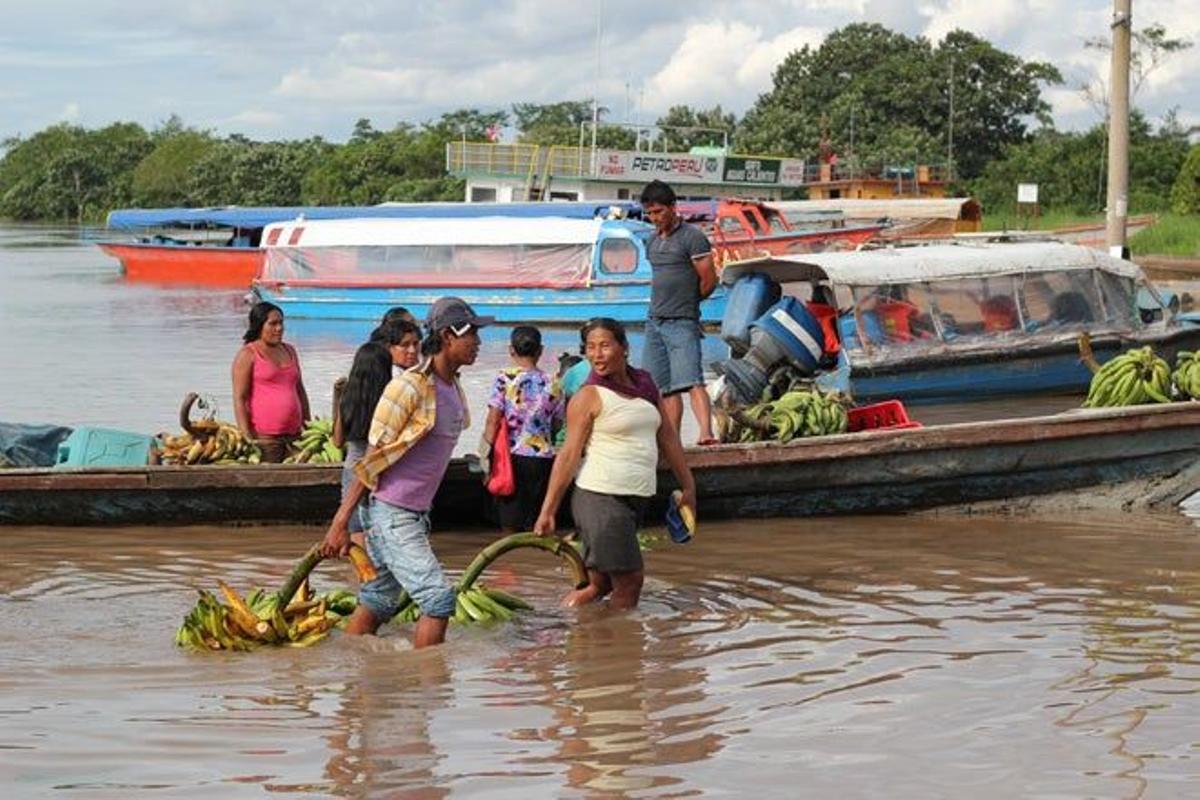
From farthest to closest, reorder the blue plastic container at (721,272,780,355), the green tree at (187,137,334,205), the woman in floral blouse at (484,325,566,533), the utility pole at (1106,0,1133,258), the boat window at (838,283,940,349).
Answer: the green tree at (187,137,334,205) < the utility pole at (1106,0,1133,258) < the boat window at (838,283,940,349) < the blue plastic container at (721,272,780,355) < the woman in floral blouse at (484,325,566,533)

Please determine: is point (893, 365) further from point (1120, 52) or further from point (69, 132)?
point (69, 132)

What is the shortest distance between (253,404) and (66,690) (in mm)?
3712

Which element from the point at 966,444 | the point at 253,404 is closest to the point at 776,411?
the point at 966,444

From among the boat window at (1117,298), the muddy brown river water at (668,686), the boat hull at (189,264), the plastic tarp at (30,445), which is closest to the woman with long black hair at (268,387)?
the muddy brown river water at (668,686)

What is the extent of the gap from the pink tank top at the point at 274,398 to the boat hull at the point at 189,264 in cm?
3033

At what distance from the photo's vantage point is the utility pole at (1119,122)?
61.6 ft

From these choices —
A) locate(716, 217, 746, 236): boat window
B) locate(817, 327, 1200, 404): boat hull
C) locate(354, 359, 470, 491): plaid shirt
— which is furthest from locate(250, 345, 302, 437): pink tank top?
locate(716, 217, 746, 236): boat window

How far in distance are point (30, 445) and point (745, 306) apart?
5.65m

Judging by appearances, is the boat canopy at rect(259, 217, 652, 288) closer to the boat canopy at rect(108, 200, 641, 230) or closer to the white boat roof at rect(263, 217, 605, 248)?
the white boat roof at rect(263, 217, 605, 248)

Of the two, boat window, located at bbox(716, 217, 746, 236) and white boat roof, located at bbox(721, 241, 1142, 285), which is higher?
boat window, located at bbox(716, 217, 746, 236)

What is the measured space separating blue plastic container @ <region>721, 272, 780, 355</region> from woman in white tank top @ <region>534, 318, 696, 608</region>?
20.2 feet

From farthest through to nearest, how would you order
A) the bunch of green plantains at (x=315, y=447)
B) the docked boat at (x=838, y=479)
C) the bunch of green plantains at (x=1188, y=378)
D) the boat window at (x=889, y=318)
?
the boat window at (x=889, y=318) → the bunch of green plantains at (x=1188, y=378) → the bunch of green plantains at (x=315, y=447) → the docked boat at (x=838, y=479)

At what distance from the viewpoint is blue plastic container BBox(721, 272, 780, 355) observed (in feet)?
46.0

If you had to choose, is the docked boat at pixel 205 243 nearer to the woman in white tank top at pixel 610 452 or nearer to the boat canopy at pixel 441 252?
the boat canopy at pixel 441 252
